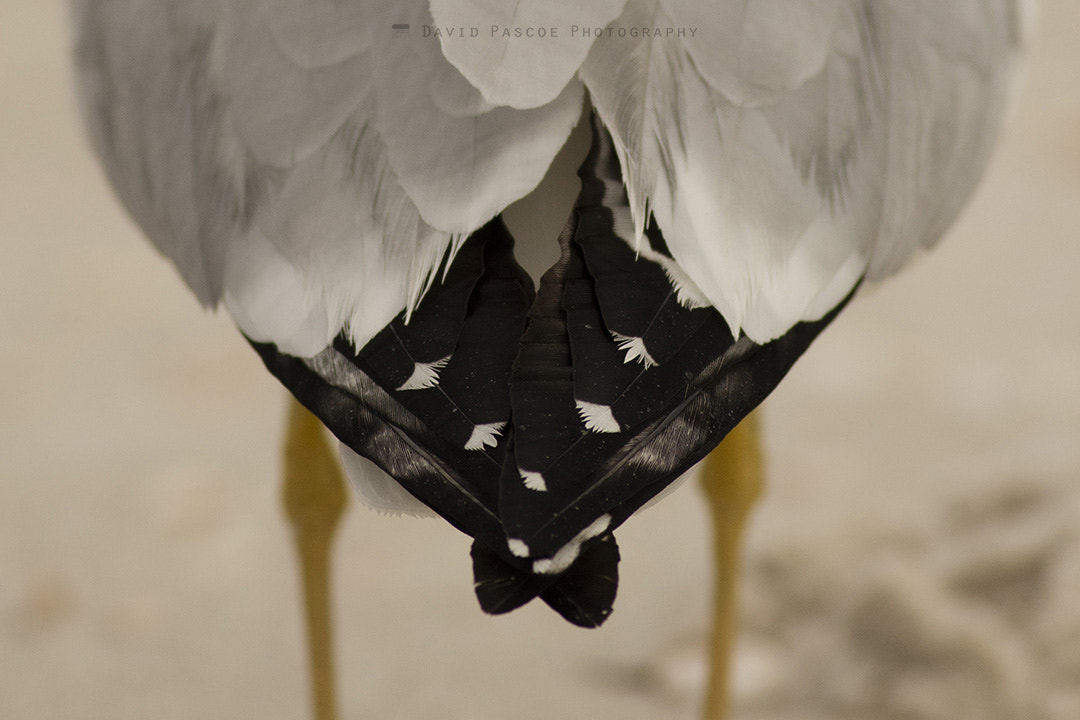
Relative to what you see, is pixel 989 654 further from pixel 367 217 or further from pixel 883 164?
pixel 367 217

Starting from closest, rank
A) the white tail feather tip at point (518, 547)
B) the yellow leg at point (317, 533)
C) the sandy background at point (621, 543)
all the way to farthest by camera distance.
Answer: the white tail feather tip at point (518, 547)
the yellow leg at point (317, 533)
the sandy background at point (621, 543)

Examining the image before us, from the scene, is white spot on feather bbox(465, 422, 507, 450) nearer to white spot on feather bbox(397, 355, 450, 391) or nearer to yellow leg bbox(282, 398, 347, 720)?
white spot on feather bbox(397, 355, 450, 391)

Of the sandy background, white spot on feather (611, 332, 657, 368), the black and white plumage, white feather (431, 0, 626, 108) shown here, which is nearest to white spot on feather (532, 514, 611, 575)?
the black and white plumage

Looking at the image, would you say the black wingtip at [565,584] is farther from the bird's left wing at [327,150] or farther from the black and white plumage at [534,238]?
the bird's left wing at [327,150]

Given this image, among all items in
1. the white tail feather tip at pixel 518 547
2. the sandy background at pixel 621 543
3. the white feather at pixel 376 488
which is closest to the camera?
the white tail feather tip at pixel 518 547

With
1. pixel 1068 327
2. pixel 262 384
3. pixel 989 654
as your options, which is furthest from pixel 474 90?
pixel 1068 327

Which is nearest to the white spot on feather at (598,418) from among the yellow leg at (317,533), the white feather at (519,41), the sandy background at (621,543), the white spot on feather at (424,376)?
the white spot on feather at (424,376)
